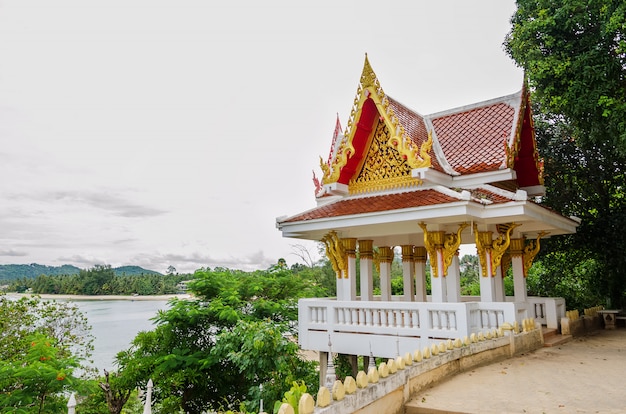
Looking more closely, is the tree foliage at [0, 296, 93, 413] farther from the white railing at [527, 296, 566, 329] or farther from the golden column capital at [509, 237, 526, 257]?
the white railing at [527, 296, 566, 329]

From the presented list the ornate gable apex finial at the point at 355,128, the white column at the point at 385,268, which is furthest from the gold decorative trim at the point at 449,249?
the white column at the point at 385,268

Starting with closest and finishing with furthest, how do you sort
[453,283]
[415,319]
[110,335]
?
[415,319] < [453,283] < [110,335]

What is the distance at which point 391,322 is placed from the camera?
828 centimetres

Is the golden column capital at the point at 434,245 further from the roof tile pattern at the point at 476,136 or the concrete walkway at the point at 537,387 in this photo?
the concrete walkway at the point at 537,387

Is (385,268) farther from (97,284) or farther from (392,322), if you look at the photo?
(97,284)

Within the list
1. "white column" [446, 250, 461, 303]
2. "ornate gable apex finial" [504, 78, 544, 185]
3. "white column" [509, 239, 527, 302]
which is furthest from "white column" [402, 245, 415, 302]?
"ornate gable apex finial" [504, 78, 544, 185]

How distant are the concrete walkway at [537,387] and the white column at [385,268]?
3.68 meters

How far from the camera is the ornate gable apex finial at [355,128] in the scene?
30.0 ft

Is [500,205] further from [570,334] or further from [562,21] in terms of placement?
[562,21]

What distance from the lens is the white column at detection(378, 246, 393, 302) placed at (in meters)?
10.6

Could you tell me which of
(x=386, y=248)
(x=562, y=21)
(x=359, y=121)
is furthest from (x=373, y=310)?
(x=562, y=21)

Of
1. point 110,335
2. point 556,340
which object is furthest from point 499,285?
point 110,335

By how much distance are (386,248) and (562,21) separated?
620 cm

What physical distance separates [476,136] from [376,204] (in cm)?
311
